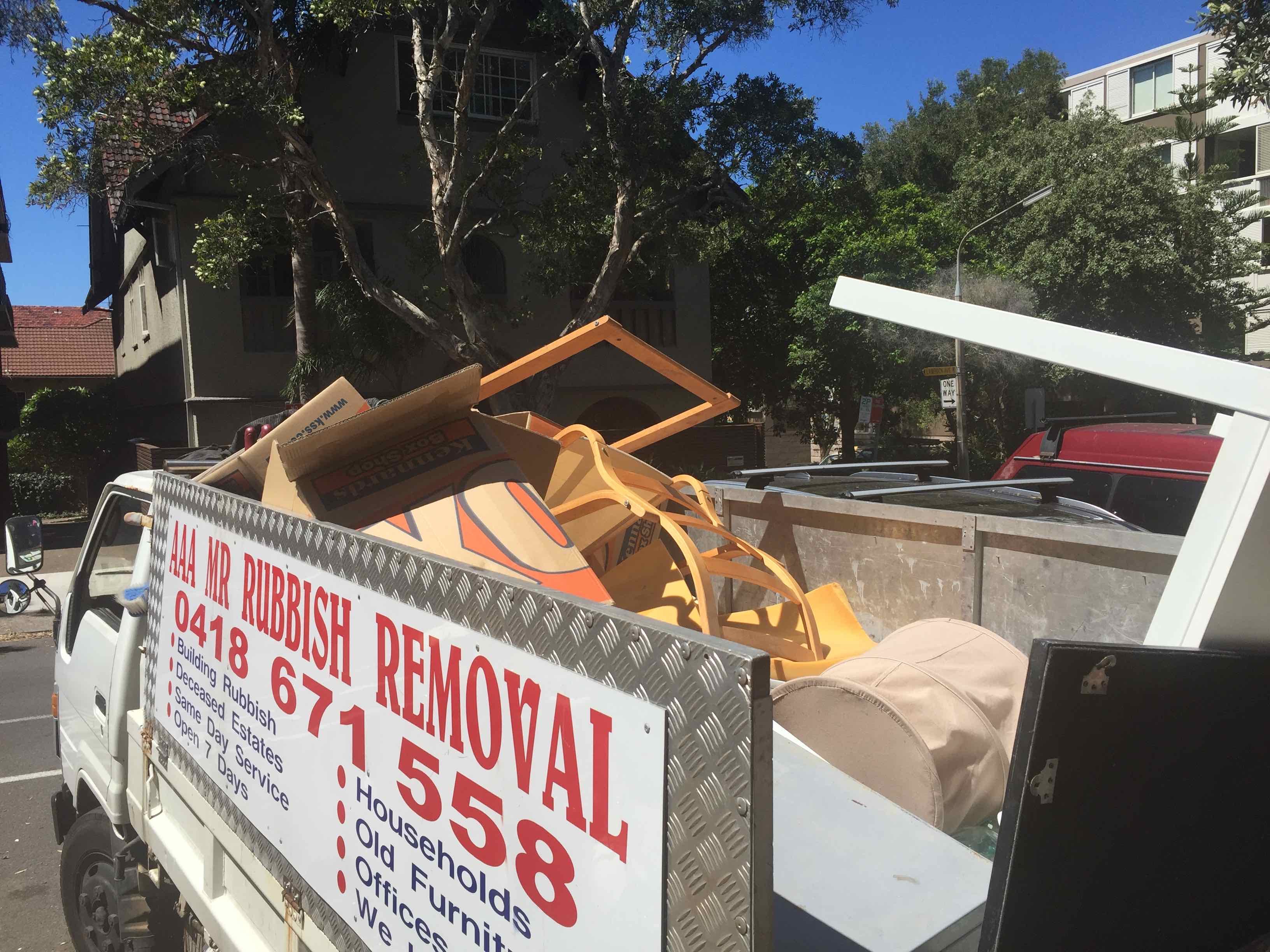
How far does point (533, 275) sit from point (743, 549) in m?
11.8

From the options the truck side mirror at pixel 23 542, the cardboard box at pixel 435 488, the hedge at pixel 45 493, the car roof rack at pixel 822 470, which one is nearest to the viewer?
the cardboard box at pixel 435 488

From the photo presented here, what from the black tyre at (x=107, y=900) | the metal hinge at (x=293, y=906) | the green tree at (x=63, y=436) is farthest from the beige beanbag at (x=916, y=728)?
the green tree at (x=63, y=436)

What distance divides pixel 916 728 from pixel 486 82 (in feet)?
55.9

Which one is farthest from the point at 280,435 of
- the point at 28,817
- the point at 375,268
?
the point at 375,268

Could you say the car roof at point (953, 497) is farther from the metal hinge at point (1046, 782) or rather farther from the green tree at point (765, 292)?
the green tree at point (765, 292)

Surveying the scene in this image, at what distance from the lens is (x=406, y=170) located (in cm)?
1506

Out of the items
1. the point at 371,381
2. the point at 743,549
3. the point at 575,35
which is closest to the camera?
the point at 743,549

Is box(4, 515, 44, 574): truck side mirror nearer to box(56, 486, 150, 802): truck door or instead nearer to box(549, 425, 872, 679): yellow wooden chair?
box(56, 486, 150, 802): truck door

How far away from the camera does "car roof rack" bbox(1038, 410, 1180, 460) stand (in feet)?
18.7

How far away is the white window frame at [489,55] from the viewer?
16.3 m

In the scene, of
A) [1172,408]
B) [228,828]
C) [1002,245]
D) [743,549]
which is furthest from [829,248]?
[228,828]

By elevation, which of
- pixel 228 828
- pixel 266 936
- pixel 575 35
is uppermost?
pixel 575 35

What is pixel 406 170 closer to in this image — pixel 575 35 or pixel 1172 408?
pixel 575 35

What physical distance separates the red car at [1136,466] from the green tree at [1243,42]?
989 centimetres
